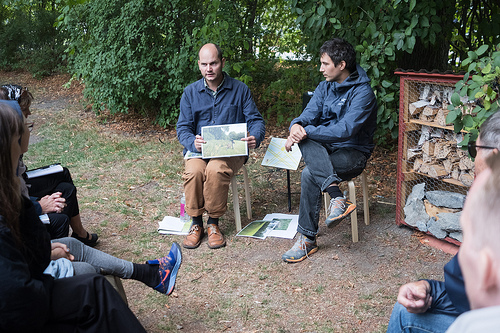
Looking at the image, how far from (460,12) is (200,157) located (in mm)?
4041

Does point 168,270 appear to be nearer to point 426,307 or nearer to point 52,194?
point 52,194

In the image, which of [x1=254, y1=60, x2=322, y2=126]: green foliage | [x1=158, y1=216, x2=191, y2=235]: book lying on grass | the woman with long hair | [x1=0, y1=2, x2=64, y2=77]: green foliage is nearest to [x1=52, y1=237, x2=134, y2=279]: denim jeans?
the woman with long hair

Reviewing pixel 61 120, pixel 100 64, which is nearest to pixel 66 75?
pixel 61 120

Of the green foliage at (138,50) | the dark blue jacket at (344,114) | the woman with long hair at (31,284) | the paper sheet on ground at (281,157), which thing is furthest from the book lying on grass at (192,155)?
the green foliage at (138,50)

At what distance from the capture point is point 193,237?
3971mm

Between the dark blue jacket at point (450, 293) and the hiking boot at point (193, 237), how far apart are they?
7.98ft

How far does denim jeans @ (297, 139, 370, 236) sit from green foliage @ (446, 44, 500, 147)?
34.7 inches

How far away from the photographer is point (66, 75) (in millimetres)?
12383

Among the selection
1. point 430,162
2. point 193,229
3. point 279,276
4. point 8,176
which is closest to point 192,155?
point 193,229

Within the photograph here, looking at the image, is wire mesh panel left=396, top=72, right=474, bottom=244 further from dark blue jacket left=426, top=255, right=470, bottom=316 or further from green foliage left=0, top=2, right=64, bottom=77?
green foliage left=0, top=2, right=64, bottom=77

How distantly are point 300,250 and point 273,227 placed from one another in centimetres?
59

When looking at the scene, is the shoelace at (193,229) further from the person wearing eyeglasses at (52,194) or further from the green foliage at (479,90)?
the green foliage at (479,90)

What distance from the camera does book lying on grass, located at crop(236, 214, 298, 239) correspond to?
409 centimetres

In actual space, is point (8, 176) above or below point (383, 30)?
below
